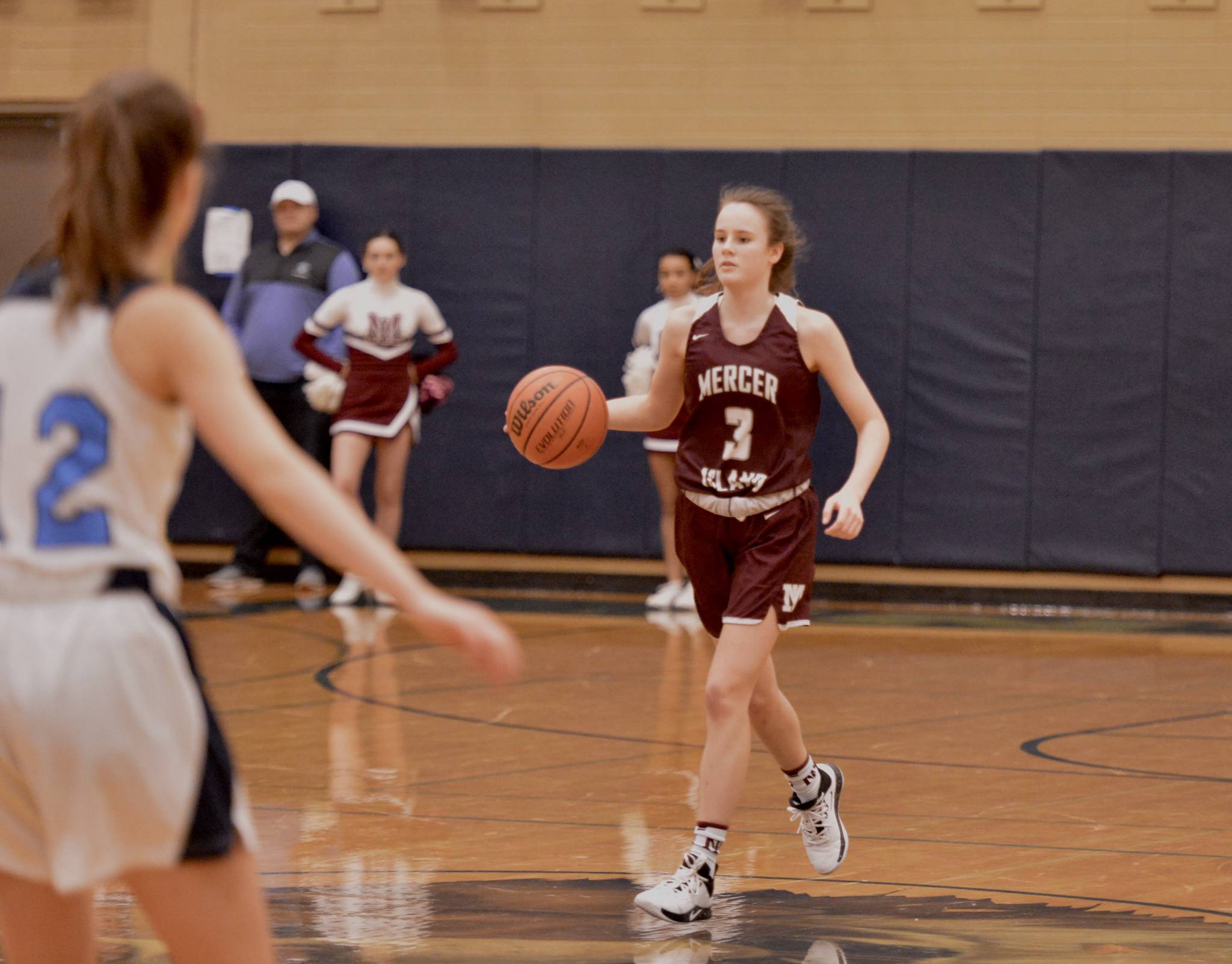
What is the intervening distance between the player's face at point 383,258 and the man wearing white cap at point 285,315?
40.2 inches

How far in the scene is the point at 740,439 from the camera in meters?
4.30

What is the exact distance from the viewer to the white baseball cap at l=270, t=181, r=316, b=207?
1081 cm

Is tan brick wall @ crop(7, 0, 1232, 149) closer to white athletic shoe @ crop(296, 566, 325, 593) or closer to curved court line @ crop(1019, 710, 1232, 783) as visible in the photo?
white athletic shoe @ crop(296, 566, 325, 593)

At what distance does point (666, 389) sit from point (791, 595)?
2.09 feet

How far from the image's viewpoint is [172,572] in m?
2.11

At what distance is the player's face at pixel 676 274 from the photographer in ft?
31.6

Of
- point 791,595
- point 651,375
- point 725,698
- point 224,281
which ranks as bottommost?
point 725,698

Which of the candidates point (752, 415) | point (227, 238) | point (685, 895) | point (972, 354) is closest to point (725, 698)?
point (685, 895)

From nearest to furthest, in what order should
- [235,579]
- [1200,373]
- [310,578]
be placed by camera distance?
[1200,373] → [310,578] → [235,579]

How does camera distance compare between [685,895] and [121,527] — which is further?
[685,895]

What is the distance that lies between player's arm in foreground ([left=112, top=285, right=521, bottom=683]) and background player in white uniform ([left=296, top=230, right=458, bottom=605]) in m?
7.69

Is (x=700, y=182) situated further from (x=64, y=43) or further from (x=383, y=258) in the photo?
(x=64, y=43)

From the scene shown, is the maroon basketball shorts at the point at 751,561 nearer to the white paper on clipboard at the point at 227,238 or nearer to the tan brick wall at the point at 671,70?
the tan brick wall at the point at 671,70

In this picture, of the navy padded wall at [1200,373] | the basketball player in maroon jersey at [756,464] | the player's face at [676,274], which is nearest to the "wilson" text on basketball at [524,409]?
the basketball player in maroon jersey at [756,464]
